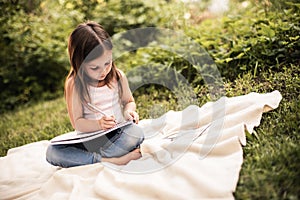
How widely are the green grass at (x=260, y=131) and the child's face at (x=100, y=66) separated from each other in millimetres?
902

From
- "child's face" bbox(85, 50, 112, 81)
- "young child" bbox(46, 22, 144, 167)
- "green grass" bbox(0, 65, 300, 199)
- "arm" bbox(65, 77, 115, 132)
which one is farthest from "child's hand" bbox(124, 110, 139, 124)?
"green grass" bbox(0, 65, 300, 199)

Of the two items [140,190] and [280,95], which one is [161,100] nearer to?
[280,95]

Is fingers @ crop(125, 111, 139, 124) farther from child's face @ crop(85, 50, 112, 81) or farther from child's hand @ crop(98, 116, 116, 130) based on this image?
child's face @ crop(85, 50, 112, 81)

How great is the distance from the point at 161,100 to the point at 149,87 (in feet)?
1.09

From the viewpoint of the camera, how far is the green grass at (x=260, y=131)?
1.61 metres

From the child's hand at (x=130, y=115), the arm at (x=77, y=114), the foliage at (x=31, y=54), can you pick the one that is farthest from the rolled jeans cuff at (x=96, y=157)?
the foliage at (x=31, y=54)

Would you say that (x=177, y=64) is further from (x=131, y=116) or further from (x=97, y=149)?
(x=97, y=149)

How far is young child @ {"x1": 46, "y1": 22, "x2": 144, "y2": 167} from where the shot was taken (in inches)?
82.7

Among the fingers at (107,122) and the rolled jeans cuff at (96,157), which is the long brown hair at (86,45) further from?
the rolled jeans cuff at (96,157)

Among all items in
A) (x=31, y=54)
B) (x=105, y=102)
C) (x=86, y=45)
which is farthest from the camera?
(x=31, y=54)

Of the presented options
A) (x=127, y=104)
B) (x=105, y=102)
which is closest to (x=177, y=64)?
(x=127, y=104)

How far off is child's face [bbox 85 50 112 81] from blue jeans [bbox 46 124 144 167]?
35 centimetres

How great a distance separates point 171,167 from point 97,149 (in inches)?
20.7

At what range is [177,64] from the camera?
355cm
